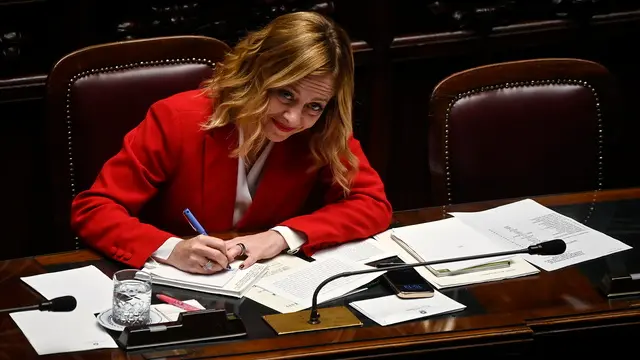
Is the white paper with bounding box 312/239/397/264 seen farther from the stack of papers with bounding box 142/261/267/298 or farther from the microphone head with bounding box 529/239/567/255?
the microphone head with bounding box 529/239/567/255

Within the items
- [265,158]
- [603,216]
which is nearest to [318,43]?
[265,158]

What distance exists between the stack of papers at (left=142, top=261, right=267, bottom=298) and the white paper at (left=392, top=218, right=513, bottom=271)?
1.28 feet

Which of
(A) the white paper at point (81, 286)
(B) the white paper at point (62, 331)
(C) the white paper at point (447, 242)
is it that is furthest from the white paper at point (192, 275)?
(C) the white paper at point (447, 242)

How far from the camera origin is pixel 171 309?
2.45m

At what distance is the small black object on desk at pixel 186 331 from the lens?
2.27m

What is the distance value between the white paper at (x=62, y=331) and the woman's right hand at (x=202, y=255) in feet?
0.90

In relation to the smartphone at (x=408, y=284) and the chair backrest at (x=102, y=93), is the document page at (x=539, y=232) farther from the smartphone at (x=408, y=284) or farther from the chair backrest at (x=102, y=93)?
the chair backrest at (x=102, y=93)

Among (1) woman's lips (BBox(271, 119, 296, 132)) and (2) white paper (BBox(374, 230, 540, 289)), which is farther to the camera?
(1) woman's lips (BBox(271, 119, 296, 132))

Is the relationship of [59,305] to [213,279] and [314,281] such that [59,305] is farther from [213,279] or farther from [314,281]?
[314,281]

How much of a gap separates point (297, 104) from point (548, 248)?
706 mm

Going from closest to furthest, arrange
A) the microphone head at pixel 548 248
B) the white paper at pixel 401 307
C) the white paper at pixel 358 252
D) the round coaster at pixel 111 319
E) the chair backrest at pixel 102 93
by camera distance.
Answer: the round coaster at pixel 111 319
the white paper at pixel 401 307
the microphone head at pixel 548 248
the white paper at pixel 358 252
the chair backrest at pixel 102 93

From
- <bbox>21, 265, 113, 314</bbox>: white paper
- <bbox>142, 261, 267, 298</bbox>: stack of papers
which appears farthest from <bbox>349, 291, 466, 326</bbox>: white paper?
<bbox>21, 265, 113, 314</bbox>: white paper

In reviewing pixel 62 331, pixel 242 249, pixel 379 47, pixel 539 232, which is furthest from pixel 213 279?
pixel 379 47

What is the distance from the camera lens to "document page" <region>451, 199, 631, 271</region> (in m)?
2.79
